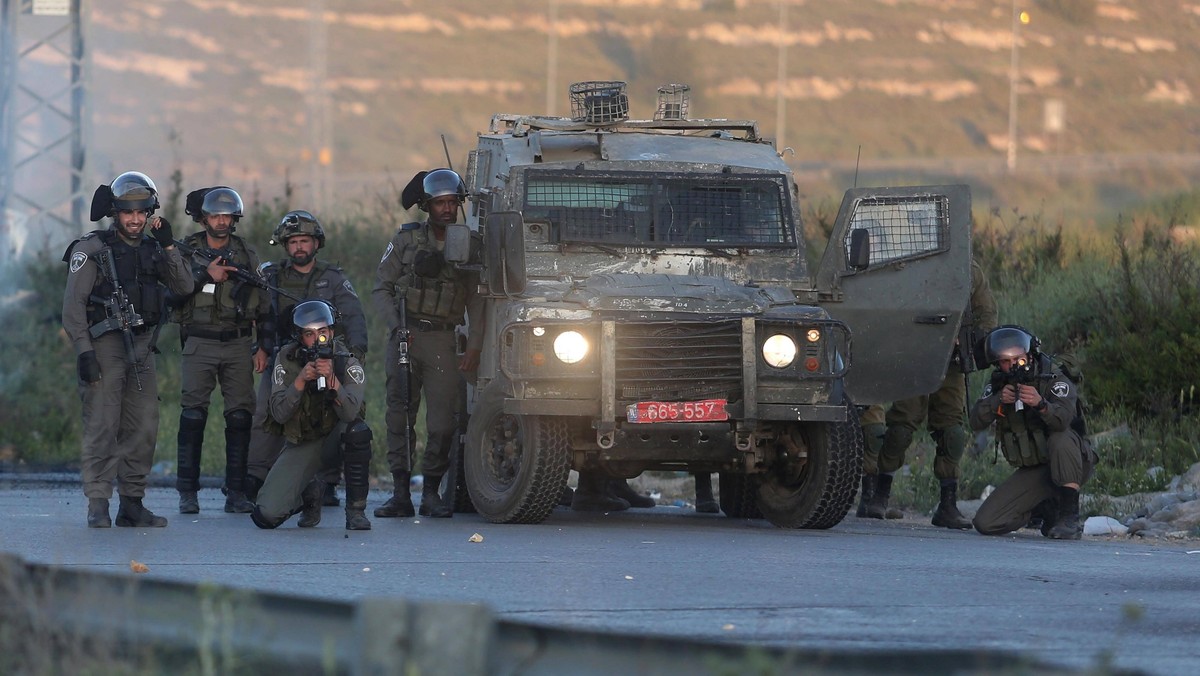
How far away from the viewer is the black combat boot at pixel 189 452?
12.5 metres

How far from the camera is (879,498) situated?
13.5m

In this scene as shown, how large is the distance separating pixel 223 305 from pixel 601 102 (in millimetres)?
2871

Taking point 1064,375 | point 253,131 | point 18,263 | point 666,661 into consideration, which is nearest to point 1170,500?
point 1064,375

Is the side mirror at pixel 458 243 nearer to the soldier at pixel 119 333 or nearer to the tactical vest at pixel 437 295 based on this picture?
the tactical vest at pixel 437 295

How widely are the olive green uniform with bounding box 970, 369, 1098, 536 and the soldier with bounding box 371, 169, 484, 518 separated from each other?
326 centimetres

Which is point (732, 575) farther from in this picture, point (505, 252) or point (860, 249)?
point (860, 249)

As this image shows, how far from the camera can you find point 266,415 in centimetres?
1183

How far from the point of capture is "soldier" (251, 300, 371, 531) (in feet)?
35.7

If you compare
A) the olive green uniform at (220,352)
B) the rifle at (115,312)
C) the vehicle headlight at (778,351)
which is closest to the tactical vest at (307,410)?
the rifle at (115,312)

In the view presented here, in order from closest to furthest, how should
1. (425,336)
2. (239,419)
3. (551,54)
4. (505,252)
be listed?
(505,252), (425,336), (239,419), (551,54)

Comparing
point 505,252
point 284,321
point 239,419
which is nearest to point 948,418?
point 505,252

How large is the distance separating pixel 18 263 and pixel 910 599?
19843mm

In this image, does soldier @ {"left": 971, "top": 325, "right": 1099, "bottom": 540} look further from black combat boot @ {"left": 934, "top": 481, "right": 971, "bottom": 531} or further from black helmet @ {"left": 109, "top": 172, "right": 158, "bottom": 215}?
black helmet @ {"left": 109, "top": 172, "right": 158, "bottom": 215}

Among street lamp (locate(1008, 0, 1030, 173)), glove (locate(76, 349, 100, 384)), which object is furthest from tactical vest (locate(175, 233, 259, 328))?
street lamp (locate(1008, 0, 1030, 173))
